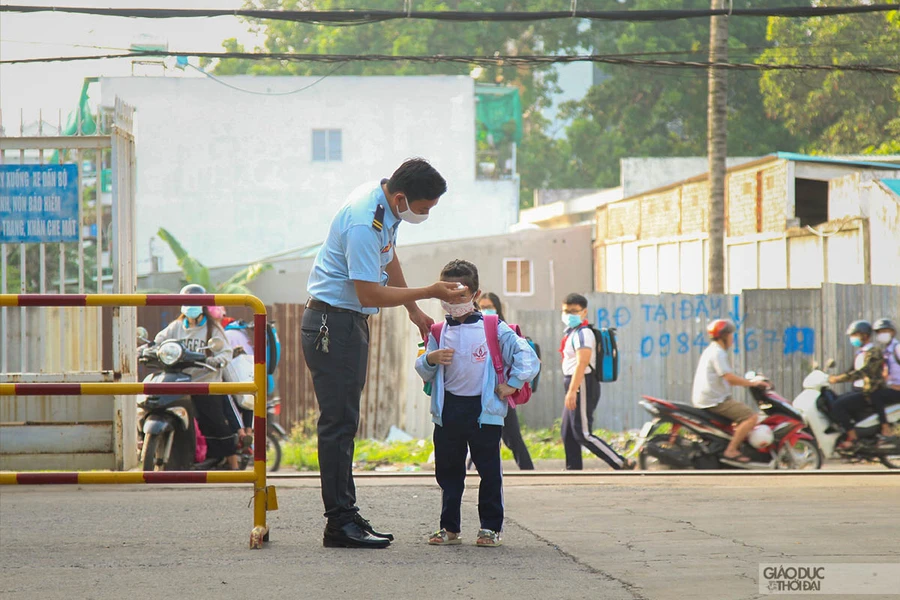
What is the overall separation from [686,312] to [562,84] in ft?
164

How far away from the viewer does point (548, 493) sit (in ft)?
24.3

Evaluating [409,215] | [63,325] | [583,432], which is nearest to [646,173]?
[583,432]

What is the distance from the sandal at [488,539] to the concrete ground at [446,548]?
0.27 feet

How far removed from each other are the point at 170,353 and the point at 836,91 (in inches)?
1102

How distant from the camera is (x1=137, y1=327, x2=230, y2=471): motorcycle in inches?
347

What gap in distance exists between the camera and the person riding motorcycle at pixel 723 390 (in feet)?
33.9

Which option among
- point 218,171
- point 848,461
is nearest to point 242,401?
point 848,461

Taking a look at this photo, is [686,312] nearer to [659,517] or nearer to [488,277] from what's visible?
[659,517]

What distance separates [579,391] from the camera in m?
10.3

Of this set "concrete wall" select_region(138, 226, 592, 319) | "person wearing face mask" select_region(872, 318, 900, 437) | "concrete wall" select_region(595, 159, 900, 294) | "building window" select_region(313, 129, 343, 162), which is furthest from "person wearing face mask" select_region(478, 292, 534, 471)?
"building window" select_region(313, 129, 343, 162)

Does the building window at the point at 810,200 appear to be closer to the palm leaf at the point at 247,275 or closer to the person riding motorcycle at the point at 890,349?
the person riding motorcycle at the point at 890,349

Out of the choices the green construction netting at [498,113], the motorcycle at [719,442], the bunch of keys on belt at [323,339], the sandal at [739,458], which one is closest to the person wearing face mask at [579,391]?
the motorcycle at [719,442]

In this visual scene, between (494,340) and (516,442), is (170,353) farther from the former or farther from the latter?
(494,340)

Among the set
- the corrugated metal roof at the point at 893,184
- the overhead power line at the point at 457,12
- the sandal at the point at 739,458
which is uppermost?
the overhead power line at the point at 457,12
